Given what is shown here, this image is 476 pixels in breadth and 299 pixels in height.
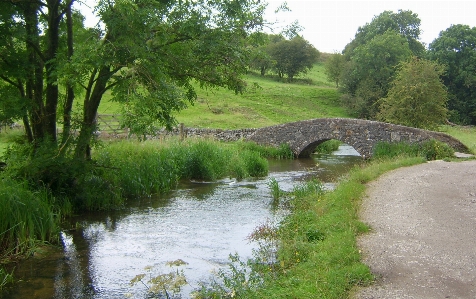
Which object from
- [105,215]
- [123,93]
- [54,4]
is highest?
[54,4]

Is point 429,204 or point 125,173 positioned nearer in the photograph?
point 429,204

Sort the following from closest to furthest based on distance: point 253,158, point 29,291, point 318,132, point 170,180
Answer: point 29,291
point 170,180
point 253,158
point 318,132

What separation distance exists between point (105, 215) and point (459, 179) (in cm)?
1048

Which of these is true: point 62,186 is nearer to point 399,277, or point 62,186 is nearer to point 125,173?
point 125,173

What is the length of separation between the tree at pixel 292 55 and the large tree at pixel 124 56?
5208 cm

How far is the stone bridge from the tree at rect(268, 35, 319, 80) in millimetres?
35624

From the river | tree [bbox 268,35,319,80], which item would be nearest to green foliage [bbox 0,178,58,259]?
the river

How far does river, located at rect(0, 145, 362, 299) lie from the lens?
26.3ft

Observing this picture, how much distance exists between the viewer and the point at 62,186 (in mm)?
12992

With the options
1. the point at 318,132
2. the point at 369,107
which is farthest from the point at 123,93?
the point at 369,107

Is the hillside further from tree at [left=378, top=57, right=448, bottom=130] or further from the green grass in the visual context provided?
the green grass

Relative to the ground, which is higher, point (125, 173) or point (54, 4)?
point (54, 4)

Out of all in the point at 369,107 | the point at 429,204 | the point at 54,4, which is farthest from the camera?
the point at 369,107

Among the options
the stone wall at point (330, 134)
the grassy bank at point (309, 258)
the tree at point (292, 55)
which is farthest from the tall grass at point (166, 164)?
the tree at point (292, 55)
